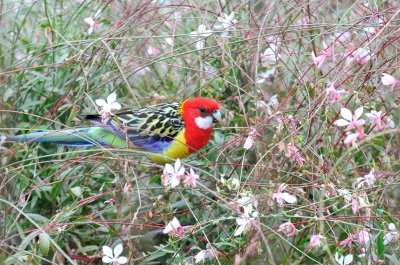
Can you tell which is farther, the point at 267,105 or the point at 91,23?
the point at 91,23

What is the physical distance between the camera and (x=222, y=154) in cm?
357

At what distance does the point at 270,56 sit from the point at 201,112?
0.44m

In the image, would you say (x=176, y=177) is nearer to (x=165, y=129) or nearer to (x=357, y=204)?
(x=357, y=204)

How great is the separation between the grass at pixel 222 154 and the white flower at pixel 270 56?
0.4 inches

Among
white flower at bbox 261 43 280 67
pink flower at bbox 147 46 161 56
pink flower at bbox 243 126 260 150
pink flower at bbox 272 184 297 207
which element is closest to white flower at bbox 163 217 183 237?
pink flower at bbox 272 184 297 207

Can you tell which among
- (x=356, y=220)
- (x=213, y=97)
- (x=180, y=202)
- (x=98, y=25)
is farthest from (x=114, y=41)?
(x=356, y=220)

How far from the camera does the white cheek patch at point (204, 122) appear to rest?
3.69m

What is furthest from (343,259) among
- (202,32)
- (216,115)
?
(202,32)

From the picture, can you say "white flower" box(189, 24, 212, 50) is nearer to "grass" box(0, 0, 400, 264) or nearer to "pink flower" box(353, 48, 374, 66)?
"grass" box(0, 0, 400, 264)

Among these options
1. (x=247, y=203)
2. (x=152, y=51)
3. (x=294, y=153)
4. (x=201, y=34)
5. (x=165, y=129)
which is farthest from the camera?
(x=152, y=51)

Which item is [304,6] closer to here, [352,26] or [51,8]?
[352,26]

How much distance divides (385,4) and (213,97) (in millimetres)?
920

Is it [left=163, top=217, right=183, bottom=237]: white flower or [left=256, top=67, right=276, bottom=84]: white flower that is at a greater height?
[left=163, top=217, right=183, bottom=237]: white flower

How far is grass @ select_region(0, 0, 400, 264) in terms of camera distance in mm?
2877
